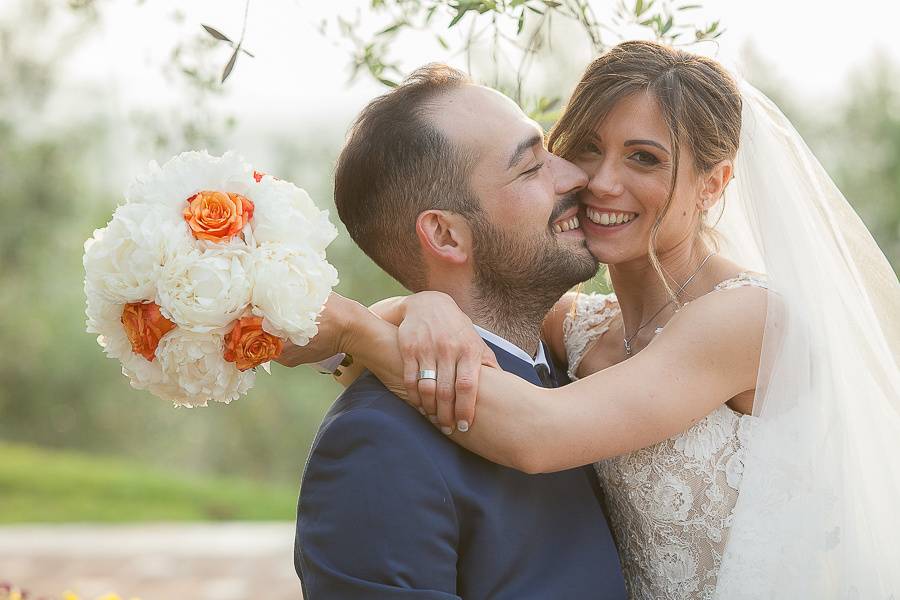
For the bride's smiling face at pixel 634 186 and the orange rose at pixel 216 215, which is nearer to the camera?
the orange rose at pixel 216 215

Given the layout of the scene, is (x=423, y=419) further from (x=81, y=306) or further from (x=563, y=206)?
(x=81, y=306)

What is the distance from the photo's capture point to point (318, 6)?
3539 millimetres

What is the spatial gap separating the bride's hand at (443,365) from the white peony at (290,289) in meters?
0.31

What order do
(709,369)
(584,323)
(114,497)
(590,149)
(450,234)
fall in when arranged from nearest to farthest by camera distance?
(709,369) < (450,234) < (590,149) < (584,323) < (114,497)

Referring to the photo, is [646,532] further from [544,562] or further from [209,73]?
[209,73]

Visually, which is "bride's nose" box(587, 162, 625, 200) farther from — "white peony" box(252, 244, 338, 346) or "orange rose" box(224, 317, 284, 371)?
"orange rose" box(224, 317, 284, 371)

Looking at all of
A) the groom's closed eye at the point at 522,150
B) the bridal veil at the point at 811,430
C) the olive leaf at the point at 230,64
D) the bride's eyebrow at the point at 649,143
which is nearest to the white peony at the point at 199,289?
the olive leaf at the point at 230,64

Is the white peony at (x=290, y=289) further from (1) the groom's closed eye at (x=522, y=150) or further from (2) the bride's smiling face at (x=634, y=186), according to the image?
(2) the bride's smiling face at (x=634, y=186)

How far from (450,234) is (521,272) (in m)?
0.23

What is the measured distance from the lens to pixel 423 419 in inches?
106

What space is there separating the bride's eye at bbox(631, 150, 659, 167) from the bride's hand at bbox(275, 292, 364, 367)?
932 mm

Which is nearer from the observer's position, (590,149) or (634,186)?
(634,186)

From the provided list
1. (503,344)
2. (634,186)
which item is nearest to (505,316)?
(503,344)

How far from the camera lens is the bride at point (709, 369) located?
268 cm
